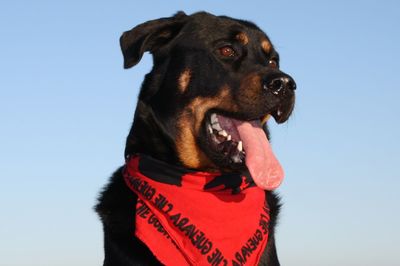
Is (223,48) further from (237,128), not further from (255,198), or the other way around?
(255,198)

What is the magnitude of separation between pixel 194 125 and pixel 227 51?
33.1 inches

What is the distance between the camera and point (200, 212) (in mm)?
6152

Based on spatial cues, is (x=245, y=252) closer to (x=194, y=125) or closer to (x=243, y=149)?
(x=243, y=149)

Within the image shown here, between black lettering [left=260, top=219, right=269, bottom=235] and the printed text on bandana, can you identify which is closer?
the printed text on bandana

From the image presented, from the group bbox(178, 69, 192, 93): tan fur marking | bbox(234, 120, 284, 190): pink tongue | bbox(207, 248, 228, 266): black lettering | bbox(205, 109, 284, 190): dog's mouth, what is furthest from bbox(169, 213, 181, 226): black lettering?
bbox(178, 69, 192, 93): tan fur marking

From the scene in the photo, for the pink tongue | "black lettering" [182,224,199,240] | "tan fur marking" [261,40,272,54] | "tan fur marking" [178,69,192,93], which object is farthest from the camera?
"tan fur marking" [261,40,272,54]

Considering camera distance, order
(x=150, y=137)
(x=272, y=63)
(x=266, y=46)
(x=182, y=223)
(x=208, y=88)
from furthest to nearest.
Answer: (x=272, y=63) < (x=266, y=46) < (x=182, y=223) < (x=150, y=137) < (x=208, y=88)

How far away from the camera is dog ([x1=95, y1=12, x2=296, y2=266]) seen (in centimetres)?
575

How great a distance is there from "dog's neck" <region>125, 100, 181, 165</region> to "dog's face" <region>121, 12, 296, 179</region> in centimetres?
4

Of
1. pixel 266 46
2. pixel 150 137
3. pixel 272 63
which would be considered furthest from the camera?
pixel 272 63

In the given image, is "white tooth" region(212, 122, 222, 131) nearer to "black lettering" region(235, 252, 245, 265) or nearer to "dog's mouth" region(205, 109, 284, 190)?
"dog's mouth" region(205, 109, 284, 190)

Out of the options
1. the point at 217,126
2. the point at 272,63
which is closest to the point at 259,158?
the point at 217,126

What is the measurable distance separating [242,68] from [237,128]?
0.58 meters

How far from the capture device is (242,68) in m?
6.00
